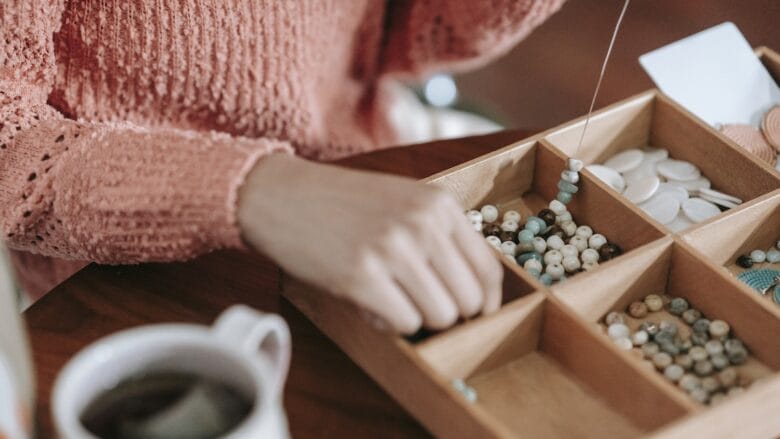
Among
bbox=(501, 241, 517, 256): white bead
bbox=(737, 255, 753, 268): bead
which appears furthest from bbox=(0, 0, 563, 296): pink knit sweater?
bbox=(737, 255, 753, 268): bead

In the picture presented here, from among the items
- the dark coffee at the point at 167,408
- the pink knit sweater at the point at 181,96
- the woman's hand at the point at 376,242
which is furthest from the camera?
the pink knit sweater at the point at 181,96

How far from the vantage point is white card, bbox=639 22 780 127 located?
1.05 metres

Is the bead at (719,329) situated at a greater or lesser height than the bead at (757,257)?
greater

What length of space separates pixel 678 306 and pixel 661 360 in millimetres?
71

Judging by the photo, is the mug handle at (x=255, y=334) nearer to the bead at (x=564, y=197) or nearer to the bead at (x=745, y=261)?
the bead at (x=564, y=197)

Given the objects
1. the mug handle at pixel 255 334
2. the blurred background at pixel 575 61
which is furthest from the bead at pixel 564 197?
the blurred background at pixel 575 61

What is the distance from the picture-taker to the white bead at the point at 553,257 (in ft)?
2.82

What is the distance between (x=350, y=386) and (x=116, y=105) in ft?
1.43

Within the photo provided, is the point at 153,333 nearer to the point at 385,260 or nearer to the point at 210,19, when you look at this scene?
the point at 385,260

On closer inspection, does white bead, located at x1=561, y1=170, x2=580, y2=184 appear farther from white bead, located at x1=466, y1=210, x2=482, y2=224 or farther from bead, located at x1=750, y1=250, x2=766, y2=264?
bead, located at x1=750, y1=250, x2=766, y2=264

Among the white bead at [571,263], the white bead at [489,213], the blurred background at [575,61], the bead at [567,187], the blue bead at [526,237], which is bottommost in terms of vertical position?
the blurred background at [575,61]

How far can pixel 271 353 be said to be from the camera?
1.80ft

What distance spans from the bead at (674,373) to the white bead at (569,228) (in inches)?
7.4

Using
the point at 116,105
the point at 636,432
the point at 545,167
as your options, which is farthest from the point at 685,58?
the point at 116,105
